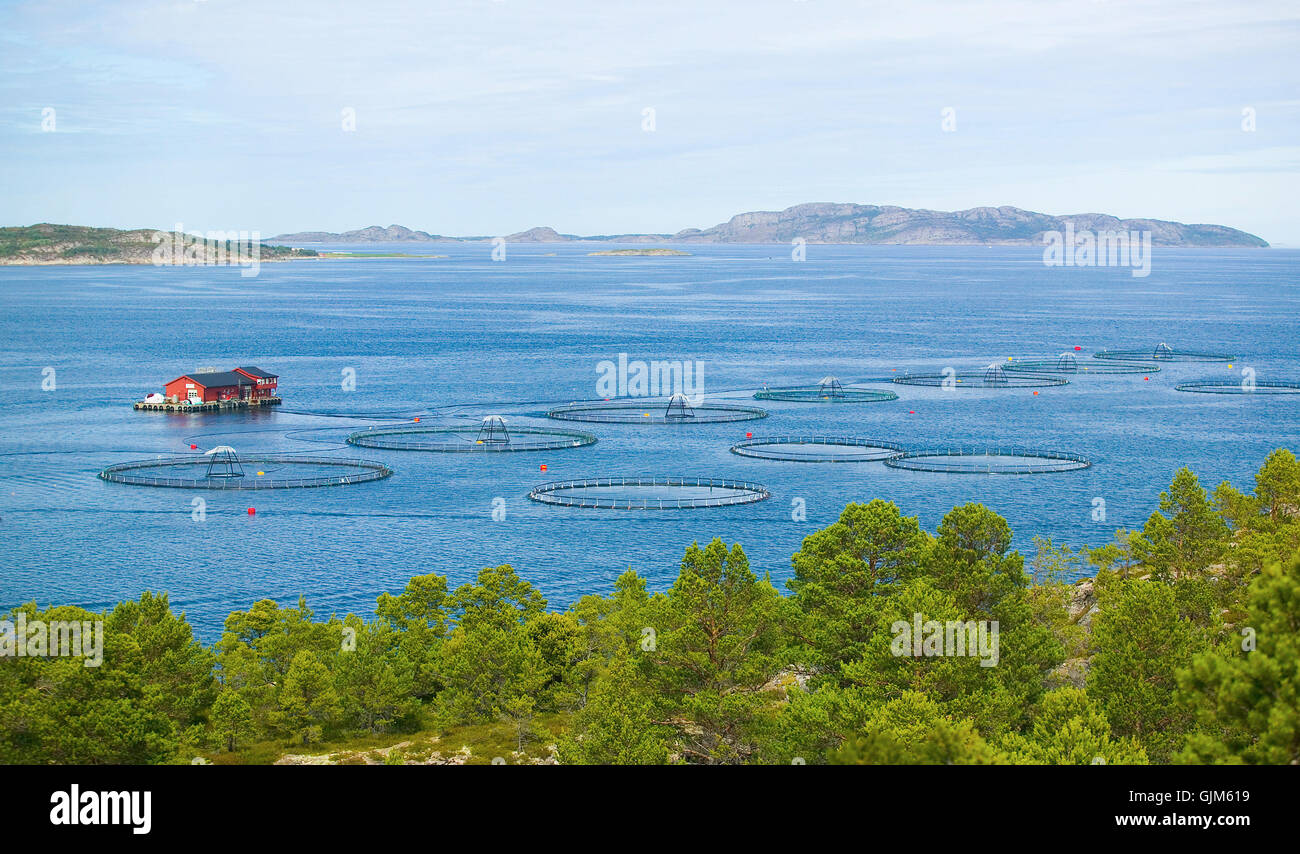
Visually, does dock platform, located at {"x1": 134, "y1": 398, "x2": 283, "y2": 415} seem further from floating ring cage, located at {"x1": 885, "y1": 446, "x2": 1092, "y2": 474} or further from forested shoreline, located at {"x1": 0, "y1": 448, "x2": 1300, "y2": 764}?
forested shoreline, located at {"x1": 0, "y1": 448, "x2": 1300, "y2": 764}

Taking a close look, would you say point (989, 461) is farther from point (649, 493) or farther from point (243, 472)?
point (243, 472)

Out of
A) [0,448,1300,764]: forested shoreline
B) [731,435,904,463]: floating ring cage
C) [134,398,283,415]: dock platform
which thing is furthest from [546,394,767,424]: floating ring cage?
[0,448,1300,764]: forested shoreline

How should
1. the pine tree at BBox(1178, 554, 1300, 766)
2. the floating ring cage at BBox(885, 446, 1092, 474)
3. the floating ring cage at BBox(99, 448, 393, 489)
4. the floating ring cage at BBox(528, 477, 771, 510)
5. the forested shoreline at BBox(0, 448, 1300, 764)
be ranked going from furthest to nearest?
the floating ring cage at BBox(885, 446, 1092, 474) < the floating ring cage at BBox(99, 448, 393, 489) < the floating ring cage at BBox(528, 477, 771, 510) < the forested shoreline at BBox(0, 448, 1300, 764) < the pine tree at BBox(1178, 554, 1300, 766)

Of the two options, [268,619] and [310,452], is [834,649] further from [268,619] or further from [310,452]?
[310,452]

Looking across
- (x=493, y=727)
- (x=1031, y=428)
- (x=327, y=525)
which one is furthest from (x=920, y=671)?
(x=1031, y=428)

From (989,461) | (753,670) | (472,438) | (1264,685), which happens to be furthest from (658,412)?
(1264,685)
